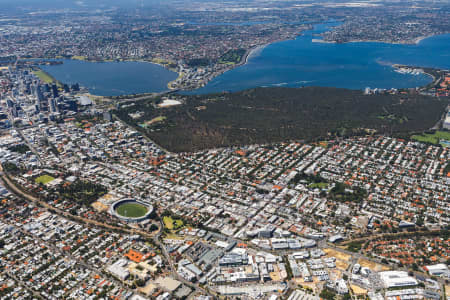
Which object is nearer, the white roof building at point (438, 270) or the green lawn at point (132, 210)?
the white roof building at point (438, 270)

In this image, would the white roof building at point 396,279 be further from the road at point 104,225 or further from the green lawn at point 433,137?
the green lawn at point 433,137

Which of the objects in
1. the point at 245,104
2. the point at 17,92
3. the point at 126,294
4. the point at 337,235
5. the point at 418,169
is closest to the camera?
the point at 126,294

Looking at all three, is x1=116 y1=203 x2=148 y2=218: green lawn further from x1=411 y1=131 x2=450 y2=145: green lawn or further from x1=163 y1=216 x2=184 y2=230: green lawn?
x1=411 y1=131 x2=450 y2=145: green lawn

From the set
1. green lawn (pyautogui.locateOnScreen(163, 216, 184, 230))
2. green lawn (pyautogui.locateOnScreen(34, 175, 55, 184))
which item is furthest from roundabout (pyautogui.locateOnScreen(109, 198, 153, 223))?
green lawn (pyautogui.locateOnScreen(34, 175, 55, 184))

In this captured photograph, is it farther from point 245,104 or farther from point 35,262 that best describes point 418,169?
point 35,262

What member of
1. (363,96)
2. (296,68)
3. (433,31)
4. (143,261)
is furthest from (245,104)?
(433,31)

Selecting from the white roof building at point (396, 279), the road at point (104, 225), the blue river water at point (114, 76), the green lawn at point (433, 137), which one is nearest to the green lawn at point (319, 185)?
the white roof building at point (396, 279)

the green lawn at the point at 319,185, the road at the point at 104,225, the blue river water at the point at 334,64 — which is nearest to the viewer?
the road at the point at 104,225
